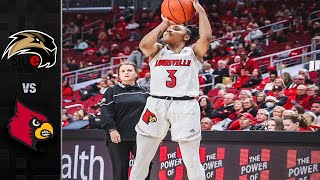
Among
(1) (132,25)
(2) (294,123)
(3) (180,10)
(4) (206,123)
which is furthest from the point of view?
(1) (132,25)

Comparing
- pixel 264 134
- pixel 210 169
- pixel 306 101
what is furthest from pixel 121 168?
pixel 306 101

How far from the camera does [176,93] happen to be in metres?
5.20

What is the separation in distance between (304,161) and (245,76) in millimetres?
2182

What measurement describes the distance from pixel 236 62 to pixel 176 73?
3.27m

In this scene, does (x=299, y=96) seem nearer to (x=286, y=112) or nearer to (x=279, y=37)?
(x=286, y=112)

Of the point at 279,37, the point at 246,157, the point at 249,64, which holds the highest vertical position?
the point at 279,37

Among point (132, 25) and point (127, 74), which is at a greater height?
point (132, 25)

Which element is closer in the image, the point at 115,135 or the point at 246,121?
the point at 115,135

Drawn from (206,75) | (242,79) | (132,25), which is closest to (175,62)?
(206,75)

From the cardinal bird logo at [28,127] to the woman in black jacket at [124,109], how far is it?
0.88m

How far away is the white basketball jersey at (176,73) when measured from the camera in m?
5.20

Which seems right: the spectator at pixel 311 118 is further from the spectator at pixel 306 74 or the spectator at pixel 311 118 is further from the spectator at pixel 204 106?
the spectator at pixel 204 106

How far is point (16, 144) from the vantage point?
5.00 metres

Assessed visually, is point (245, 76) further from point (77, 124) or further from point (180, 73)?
point (180, 73)
